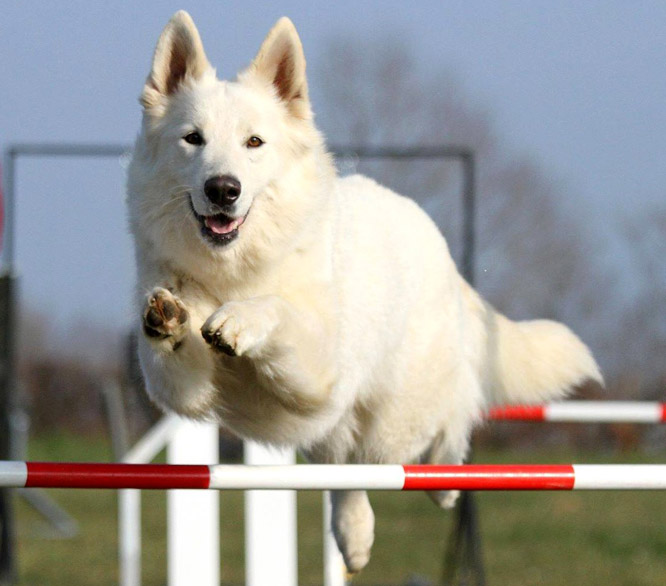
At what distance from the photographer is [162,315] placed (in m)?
3.17

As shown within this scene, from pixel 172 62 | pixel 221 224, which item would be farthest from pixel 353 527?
pixel 172 62

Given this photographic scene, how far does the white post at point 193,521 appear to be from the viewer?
598cm

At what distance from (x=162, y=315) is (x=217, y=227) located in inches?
16.0

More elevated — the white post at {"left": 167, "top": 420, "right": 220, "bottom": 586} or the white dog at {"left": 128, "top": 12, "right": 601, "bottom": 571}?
the white dog at {"left": 128, "top": 12, "right": 601, "bottom": 571}

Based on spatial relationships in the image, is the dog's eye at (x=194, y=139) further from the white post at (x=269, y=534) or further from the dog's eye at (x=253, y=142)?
the white post at (x=269, y=534)

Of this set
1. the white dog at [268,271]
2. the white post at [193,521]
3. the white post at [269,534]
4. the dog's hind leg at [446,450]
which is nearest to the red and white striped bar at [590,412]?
the dog's hind leg at [446,450]

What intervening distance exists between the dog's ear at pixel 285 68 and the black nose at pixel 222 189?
52 cm

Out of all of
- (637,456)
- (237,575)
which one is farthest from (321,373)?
(637,456)

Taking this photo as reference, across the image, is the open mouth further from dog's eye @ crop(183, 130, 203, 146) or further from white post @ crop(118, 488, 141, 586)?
white post @ crop(118, 488, 141, 586)

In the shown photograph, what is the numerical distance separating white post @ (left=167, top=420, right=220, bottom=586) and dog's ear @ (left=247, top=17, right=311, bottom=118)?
2568 mm

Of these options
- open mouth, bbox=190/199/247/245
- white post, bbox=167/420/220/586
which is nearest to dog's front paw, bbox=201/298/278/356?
open mouth, bbox=190/199/247/245

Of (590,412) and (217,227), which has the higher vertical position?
(217,227)

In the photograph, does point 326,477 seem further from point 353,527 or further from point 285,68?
point 285,68

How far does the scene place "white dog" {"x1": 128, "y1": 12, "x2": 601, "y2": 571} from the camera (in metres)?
3.35
